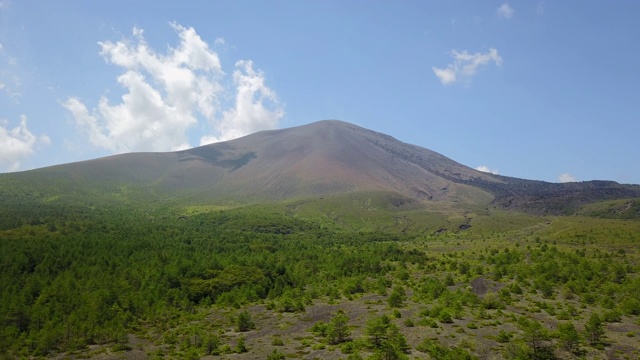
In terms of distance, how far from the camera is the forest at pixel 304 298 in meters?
43.9

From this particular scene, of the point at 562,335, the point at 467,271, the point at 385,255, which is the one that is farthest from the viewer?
the point at 385,255

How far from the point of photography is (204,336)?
4781cm

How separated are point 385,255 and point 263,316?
53600 millimetres

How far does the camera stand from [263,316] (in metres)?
60.9

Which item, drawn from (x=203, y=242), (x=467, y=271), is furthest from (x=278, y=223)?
(x=467, y=271)

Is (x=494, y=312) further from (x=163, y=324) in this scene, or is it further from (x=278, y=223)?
(x=278, y=223)

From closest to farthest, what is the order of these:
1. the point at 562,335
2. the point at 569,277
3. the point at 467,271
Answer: the point at 562,335 → the point at 569,277 → the point at 467,271

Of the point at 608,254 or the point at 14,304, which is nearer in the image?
the point at 14,304

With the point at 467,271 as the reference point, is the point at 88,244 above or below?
above

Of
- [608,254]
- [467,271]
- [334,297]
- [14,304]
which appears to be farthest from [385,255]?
[14,304]

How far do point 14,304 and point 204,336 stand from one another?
102ft

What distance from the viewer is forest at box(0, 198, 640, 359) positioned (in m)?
43.9

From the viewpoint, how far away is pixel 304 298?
68.5m

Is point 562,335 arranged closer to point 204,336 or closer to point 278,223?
point 204,336
